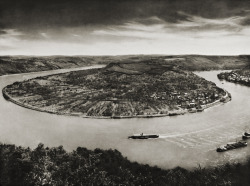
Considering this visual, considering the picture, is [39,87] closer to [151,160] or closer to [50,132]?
[50,132]

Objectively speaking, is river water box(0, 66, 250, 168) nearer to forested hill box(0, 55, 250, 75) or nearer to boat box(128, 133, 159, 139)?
boat box(128, 133, 159, 139)

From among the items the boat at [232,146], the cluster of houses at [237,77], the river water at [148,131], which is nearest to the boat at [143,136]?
the river water at [148,131]

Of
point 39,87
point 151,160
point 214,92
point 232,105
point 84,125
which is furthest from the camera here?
point 39,87

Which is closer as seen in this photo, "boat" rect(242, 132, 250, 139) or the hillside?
"boat" rect(242, 132, 250, 139)

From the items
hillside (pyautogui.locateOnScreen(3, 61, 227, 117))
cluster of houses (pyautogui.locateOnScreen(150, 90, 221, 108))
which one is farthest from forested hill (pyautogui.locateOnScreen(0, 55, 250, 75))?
cluster of houses (pyautogui.locateOnScreen(150, 90, 221, 108))

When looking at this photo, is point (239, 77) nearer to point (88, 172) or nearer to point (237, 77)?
point (237, 77)

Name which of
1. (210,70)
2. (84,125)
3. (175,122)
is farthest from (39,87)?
(210,70)
